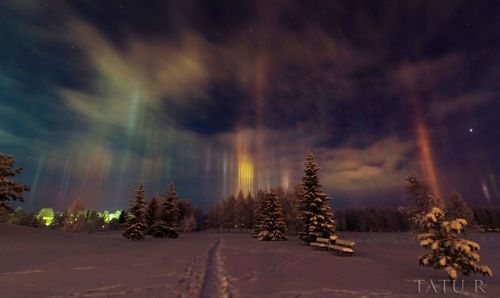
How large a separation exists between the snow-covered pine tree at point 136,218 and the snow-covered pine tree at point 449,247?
3199 centimetres

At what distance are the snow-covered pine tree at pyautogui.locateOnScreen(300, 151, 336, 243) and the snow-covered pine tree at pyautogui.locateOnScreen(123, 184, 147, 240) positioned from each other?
2039cm

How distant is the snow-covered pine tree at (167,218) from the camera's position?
39.9 metres

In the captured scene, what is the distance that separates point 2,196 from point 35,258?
460 inches

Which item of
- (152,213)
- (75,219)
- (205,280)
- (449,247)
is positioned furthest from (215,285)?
(75,219)

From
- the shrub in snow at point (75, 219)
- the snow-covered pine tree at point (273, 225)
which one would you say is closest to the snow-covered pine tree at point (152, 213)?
the snow-covered pine tree at point (273, 225)

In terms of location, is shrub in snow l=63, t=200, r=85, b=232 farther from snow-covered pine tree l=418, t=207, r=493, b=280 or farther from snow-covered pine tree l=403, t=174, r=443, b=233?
snow-covered pine tree l=418, t=207, r=493, b=280

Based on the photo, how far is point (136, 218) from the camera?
34750mm

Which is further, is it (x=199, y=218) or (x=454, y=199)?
(x=199, y=218)

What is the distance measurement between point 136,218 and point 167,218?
9.39 metres

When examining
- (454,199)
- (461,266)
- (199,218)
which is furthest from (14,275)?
(199,218)

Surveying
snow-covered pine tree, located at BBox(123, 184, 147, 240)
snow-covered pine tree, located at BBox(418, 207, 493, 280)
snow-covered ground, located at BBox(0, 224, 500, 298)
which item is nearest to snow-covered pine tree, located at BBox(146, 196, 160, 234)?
snow-covered pine tree, located at BBox(123, 184, 147, 240)

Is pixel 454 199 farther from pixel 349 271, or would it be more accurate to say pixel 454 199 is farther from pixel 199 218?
pixel 199 218

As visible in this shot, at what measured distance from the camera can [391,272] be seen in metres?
11.4

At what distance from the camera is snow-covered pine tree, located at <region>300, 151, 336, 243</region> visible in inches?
1107
